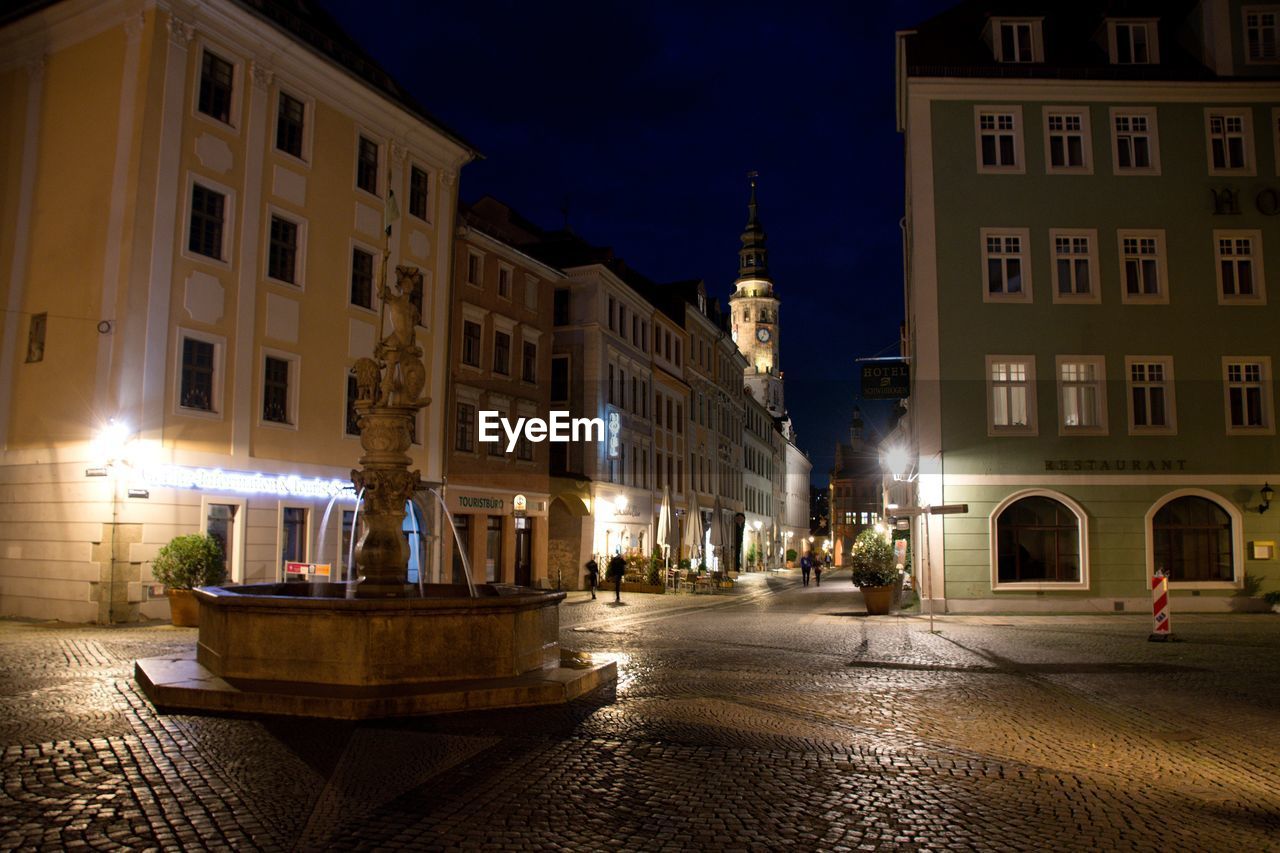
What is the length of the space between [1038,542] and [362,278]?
65.1 ft

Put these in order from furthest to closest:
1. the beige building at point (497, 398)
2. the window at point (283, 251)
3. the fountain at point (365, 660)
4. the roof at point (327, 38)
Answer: the beige building at point (497, 398), the window at point (283, 251), the roof at point (327, 38), the fountain at point (365, 660)

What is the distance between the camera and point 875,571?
27.2 meters

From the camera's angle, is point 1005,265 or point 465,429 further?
point 465,429

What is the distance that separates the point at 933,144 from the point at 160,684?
24.8m

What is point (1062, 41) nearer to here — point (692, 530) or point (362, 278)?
point (692, 530)

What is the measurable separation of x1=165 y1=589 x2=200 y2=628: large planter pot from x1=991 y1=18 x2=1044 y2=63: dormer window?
25020 mm

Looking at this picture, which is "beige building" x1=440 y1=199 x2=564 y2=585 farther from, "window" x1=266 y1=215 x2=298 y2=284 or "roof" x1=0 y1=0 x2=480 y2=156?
"window" x1=266 y1=215 x2=298 y2=284

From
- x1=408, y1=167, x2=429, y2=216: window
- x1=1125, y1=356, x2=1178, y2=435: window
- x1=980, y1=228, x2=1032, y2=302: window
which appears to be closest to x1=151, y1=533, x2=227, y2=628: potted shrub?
x1=408, y1=167, x2=429, y2=216: window

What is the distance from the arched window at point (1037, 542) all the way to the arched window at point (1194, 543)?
226cm

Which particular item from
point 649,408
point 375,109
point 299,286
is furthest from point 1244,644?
point 649,408

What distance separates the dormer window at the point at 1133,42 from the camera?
96.2 feet

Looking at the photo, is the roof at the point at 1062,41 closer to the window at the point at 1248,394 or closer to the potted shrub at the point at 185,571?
the window at the point at 1248,394

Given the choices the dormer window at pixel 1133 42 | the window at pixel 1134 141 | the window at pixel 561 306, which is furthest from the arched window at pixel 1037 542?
the window at pixel 561 306

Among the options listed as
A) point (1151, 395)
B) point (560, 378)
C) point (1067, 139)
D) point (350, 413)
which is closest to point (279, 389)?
point (350, 413)
